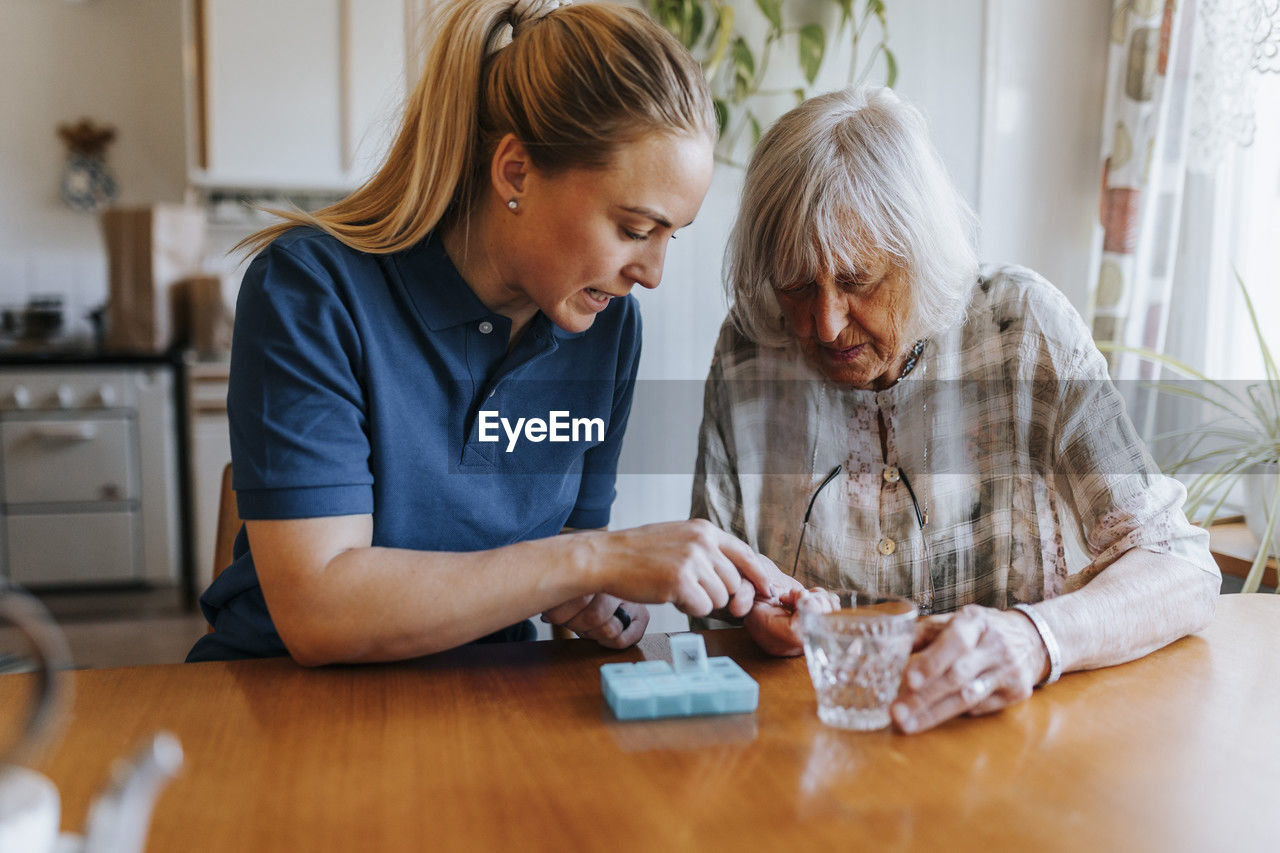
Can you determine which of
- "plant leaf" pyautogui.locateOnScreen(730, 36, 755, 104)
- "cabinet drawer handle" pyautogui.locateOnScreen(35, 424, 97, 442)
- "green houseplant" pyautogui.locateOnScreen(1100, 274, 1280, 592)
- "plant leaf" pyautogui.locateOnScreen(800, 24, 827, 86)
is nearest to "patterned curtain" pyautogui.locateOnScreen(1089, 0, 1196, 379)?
"green houseplant" pyautogui.locateOnScreen(1100, 274, 1280, 592)

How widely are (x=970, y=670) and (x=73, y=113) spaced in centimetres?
428

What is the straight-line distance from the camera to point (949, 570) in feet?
4.70

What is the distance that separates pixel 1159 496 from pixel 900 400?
0.37 m

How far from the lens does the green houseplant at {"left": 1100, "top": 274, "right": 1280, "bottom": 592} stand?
5.58 feet

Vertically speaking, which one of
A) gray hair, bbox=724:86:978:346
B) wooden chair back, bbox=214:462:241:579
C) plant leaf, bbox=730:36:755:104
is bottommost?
wooden chair back, bbox=214:462:241:579

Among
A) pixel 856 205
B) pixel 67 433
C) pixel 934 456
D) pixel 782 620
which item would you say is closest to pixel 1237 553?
pixel 934 456

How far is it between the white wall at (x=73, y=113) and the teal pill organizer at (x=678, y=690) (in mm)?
3862

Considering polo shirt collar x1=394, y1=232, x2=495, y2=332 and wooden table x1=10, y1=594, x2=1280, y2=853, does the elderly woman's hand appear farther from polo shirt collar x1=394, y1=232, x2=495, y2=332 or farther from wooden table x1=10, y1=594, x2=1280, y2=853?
polo shirt collar x1=394, y1=232, x2=495, y2=332

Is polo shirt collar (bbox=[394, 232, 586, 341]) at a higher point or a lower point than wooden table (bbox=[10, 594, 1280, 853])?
higher

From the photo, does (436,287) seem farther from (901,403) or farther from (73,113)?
(73,113)

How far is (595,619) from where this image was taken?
107 centimetres

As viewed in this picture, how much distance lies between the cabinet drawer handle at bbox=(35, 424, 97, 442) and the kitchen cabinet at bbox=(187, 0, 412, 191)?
0.93 meters

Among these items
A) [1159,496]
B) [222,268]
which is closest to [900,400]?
[1159,496]

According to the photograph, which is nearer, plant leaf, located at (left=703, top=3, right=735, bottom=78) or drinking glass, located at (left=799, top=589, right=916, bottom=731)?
drinking glass, located at (left=799, top=589, right=916, bottom=731)
